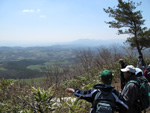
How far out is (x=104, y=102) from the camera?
184cm

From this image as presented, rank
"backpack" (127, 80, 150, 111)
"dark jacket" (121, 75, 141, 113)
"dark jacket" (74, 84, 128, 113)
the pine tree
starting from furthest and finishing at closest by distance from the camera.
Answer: the pine tree → "backpack" (127, 80, 150, 111) → "dark jacket" (121, 75, 141, 113) → "dark jacket" (74, 84, 128, 113)

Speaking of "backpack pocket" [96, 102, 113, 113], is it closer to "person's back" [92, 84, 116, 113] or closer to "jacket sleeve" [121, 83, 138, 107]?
"person's back" [92, 84, 116, 113]

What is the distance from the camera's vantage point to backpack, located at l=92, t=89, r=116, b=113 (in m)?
1.79

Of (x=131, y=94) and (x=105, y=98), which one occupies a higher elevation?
(x=105, y=98)

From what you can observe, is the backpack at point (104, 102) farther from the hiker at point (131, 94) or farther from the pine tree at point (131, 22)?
the pine tree at point (131, 22)

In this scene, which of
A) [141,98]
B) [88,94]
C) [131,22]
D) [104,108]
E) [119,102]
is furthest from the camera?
[131,22]

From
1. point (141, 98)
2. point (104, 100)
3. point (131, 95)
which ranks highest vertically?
point (104, 100)

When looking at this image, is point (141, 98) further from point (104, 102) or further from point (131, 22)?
point (131, 22)

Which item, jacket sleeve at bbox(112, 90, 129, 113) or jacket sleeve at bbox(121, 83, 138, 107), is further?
jacket sleeve at bbox(121, 83, 138, 107)

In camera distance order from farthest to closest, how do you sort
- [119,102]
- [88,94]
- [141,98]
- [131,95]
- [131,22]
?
[131,22], [141,98], [131,95], [88,94], [119,102]

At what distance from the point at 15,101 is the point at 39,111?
0.49m

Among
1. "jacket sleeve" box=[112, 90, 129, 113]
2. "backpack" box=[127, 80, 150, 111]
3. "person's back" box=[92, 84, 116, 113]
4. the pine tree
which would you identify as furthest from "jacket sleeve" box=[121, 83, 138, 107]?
the pine tree

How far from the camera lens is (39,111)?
2.36m

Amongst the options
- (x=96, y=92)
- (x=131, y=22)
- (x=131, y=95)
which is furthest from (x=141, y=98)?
(x=131, y=22)
